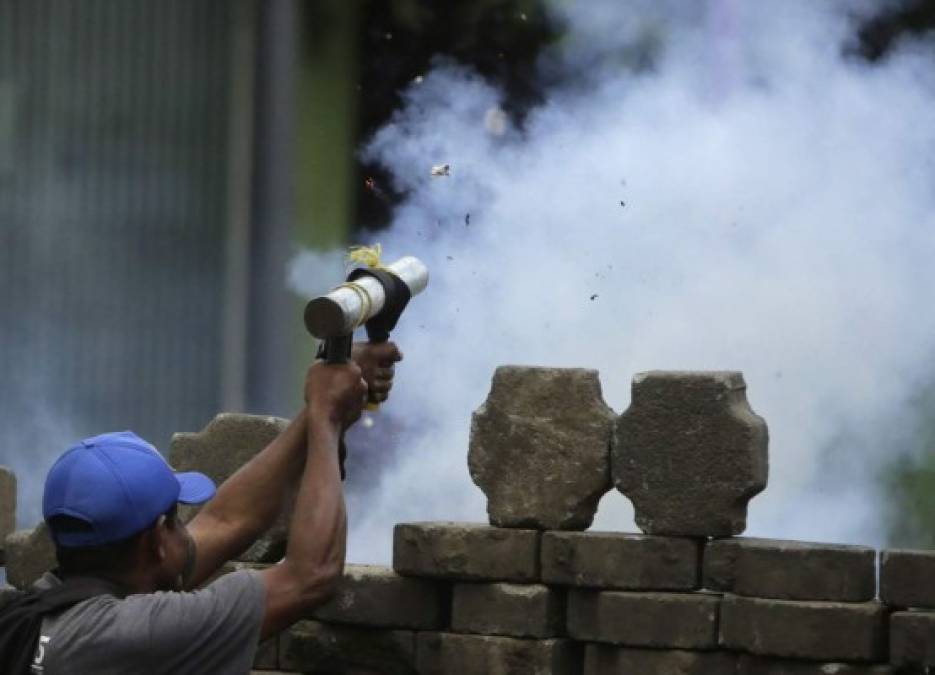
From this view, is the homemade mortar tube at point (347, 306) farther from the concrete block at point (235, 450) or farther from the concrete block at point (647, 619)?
the concrete block at point (235, 450)

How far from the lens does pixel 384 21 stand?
50.2 ft

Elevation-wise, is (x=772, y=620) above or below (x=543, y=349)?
below

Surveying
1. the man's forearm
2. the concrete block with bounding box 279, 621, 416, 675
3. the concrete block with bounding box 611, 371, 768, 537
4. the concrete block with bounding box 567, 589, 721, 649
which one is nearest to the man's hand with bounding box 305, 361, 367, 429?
the man's forearm

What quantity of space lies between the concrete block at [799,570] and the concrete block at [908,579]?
0.08 metres

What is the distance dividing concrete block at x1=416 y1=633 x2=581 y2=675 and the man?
2800 millimetres

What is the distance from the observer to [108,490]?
4.82 metres

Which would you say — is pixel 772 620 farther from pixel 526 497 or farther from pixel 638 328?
pixel 638 328

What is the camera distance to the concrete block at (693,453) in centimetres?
768

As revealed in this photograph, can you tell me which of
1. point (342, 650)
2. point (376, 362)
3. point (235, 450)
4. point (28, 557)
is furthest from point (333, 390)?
point (28, 557)

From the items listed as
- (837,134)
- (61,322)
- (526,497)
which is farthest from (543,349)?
(526,497)

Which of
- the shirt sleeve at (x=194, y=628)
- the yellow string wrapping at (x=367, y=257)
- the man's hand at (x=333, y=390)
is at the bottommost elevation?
the shirt sleeve at (x=194, y=628)

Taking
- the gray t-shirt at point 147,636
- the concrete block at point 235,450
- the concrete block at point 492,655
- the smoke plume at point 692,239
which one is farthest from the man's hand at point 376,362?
the smoke plume at point 692,239

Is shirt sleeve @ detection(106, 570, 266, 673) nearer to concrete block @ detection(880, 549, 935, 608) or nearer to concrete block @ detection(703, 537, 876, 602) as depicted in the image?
concrete block @ detection(703, 537, 876, 602)

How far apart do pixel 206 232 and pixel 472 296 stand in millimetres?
1987
